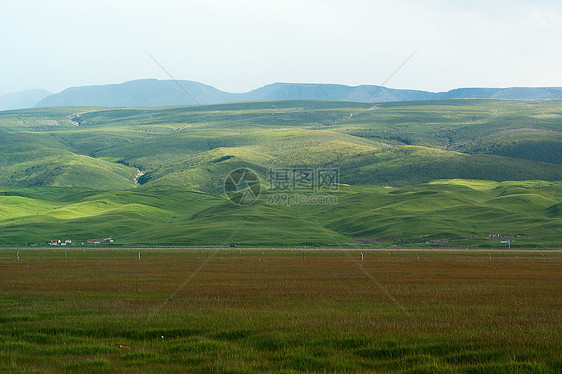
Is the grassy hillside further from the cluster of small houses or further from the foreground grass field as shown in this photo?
the foreground grass field

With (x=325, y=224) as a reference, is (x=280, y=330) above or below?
above

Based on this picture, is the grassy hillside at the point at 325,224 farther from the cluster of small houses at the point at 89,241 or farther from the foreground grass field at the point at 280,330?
the foreground grass field at the point at 280,330

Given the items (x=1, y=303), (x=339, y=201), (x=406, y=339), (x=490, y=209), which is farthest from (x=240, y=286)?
(x=339, y=201)

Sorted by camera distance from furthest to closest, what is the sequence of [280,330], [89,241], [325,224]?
[325,224]
[89,241]
[280,330]

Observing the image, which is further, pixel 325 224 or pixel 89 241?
pixel 325 224

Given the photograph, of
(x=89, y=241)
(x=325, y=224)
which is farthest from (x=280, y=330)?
(x=325, y=224)

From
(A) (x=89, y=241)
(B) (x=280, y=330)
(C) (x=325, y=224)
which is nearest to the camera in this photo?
(B) (x=280, y=330)

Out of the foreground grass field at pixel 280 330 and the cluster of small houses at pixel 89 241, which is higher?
the foreground grass field at pixel 280 330

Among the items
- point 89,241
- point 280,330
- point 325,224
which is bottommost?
point 325,224

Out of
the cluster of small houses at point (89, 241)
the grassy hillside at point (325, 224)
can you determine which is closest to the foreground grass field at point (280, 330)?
the grassy hillside at point (325, 224)

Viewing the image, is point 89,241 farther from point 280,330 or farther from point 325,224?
point 280,330

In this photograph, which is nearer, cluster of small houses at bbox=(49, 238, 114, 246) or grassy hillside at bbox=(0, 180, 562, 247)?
grassy hillside at bbox=(0, 180, 562, 247)

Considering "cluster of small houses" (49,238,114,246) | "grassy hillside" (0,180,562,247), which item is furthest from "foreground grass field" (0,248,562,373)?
"cluster of small houses" (49,238,114,246)

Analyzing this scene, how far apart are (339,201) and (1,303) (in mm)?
174137
